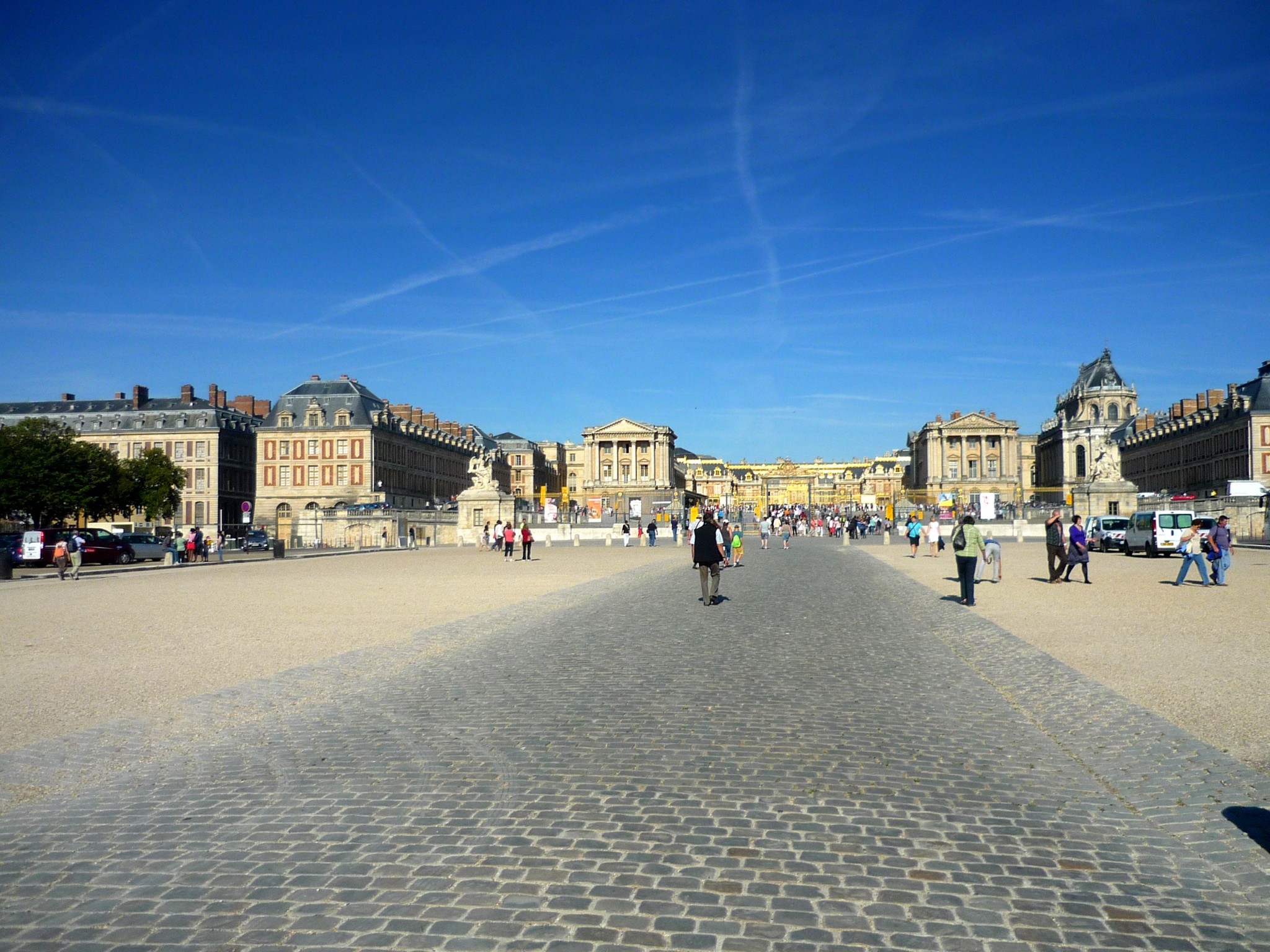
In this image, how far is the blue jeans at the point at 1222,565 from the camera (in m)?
21.5

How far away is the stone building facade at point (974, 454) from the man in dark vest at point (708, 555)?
401 ft

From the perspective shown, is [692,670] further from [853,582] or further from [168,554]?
[168,554]

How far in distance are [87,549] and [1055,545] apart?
34608 millimetres

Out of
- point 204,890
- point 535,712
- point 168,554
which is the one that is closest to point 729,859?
point 204,890

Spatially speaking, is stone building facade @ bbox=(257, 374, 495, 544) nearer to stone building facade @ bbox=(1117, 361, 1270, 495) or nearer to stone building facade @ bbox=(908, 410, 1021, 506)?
stone building facade @ bbox=(1117, 361, 1270, 495)

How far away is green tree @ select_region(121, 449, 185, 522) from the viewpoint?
232 ft

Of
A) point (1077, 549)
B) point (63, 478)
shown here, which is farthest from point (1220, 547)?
point (63, 478)

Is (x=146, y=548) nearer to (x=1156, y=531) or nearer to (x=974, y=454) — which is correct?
(x=1156, y=531)

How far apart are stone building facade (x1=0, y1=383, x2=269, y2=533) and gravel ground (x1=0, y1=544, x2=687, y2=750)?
56908 mm

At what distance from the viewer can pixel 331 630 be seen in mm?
14688

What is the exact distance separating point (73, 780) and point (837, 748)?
4.88 metres

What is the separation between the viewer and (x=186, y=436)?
87125mm

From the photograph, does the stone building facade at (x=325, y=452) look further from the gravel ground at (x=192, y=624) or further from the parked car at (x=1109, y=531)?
the parked car at (x=1109, y=531)

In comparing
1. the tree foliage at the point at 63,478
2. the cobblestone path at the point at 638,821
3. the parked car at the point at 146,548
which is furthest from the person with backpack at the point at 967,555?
the tree foliage at the point at 63,478
